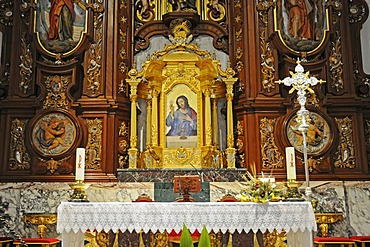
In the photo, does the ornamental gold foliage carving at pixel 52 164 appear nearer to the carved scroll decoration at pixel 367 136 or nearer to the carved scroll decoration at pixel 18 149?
the carved scroll decoration at pixel 18 149

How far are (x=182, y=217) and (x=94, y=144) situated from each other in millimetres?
3756

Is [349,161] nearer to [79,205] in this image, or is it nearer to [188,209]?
[188,209]

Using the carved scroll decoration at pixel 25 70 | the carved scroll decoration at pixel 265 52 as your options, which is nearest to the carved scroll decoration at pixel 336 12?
the carved scroll decoration at pixel 265 52

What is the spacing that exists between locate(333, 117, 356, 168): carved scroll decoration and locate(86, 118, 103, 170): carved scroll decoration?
4.46 m

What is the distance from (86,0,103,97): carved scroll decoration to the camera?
31.5 ft

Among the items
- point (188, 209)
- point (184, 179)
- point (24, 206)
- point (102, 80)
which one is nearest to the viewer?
point (188, 209)

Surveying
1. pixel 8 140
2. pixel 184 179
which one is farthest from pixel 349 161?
pixel 8 140

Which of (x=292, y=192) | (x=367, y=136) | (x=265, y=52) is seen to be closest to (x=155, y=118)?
(x=265, y=52)

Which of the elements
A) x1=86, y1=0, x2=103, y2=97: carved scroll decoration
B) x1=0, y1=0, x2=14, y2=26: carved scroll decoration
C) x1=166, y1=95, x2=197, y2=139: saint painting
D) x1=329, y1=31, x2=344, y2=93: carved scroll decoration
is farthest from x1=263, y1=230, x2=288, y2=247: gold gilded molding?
x1=0, y1=0, x2=14, y2=26: carved scroll decoration

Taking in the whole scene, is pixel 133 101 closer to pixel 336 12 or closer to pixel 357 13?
pixel 336 12

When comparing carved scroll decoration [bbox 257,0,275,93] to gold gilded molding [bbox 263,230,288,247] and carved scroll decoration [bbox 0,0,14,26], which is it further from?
carved scroll decoration [bbox 0,0,14,26]

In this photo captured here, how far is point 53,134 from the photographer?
9.38 meters

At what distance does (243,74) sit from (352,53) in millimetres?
2328

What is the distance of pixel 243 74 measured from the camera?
32.7 ft
